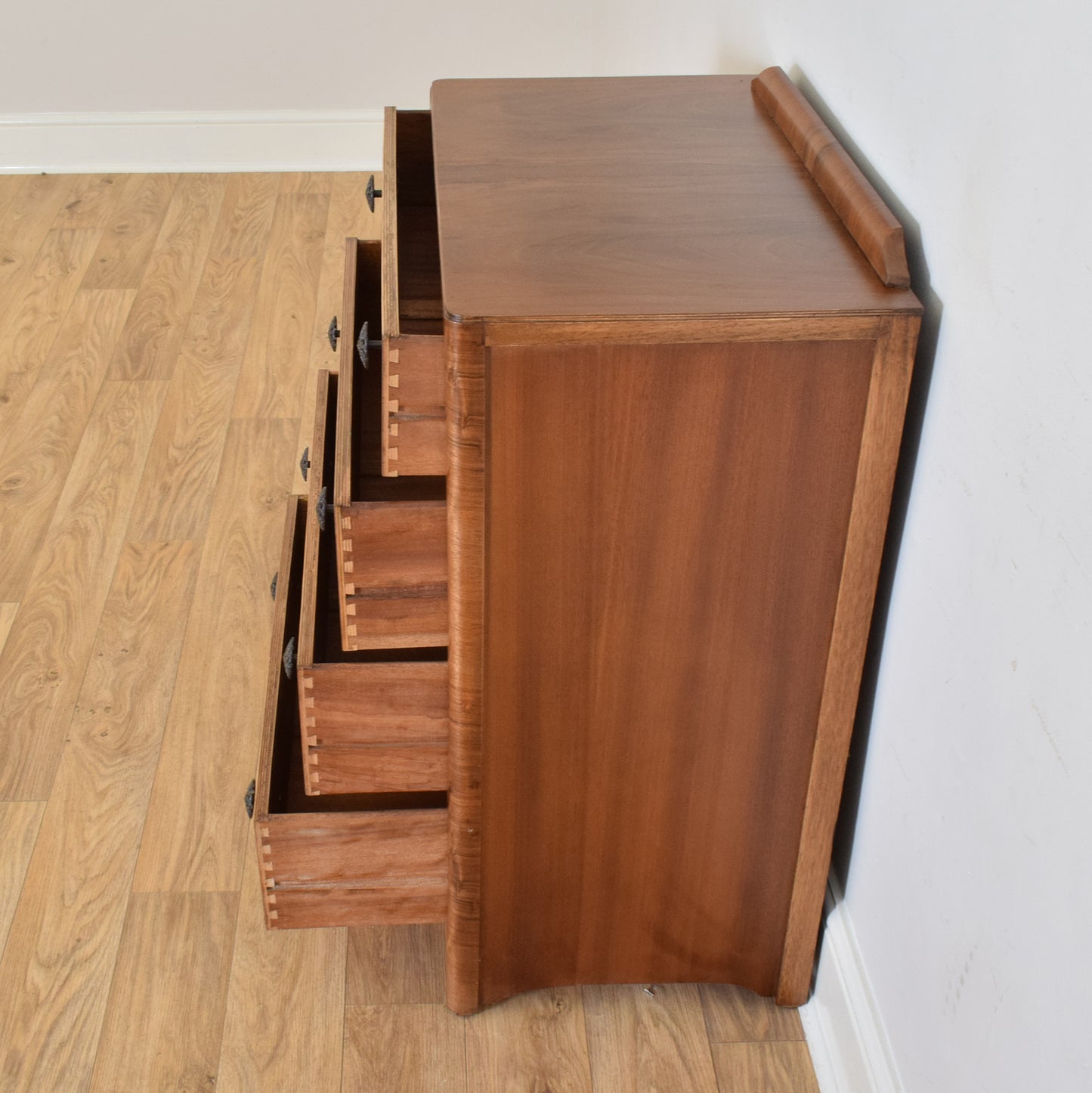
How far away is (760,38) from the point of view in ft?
4.75

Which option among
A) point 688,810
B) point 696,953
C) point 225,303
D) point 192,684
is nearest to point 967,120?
point 688,810

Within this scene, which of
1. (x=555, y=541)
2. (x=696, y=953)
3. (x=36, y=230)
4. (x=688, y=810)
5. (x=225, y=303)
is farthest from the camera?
(x=36, y=230)

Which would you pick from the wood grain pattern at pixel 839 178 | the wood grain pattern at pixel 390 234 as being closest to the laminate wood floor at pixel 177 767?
the wood grain pattern at pixel 390 234

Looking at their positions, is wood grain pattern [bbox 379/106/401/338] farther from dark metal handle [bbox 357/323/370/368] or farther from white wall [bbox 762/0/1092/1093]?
white wall [bbox 762/0/1092/1093]

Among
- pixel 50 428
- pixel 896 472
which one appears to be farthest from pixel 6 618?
pixel 896 472

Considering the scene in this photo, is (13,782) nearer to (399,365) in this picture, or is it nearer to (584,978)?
(584,978)

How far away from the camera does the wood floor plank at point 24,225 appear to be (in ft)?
8.70

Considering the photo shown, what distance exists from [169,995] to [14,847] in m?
0.29

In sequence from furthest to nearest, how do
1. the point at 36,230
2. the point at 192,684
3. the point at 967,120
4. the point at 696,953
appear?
the point at 36,230, the point at 192,684, the point at 696,953, the point at 967,120

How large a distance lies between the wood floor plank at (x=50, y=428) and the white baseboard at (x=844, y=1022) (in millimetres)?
1231

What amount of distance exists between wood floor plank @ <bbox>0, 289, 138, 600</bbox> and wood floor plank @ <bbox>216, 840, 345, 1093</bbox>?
743mm

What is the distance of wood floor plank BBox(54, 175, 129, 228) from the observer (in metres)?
2.93

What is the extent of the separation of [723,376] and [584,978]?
0.67 meters

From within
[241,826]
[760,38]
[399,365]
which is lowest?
[241,826]
